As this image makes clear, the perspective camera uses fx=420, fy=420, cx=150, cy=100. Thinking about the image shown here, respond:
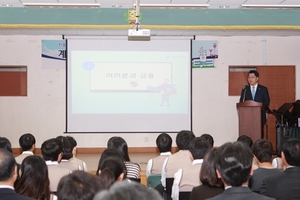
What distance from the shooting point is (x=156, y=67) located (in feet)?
30.6

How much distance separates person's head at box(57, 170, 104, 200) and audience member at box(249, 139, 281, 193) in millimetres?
1886

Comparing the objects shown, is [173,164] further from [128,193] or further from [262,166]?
[128,193]

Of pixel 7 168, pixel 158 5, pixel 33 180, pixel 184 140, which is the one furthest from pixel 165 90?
pixel 7 168

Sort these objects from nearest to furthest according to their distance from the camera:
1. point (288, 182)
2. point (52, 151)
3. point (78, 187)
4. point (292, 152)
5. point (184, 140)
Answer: point (78, 187)
point (288, 182)
point (292, 152)
point (52, 151)
point (184, 140)

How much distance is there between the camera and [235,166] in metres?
2.03

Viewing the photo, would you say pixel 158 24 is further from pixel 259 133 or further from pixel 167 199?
pixel 167 199

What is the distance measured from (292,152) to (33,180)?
66.9 inches

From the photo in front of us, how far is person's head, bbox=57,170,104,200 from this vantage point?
1.49m

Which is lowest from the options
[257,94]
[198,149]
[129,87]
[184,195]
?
[184,195]

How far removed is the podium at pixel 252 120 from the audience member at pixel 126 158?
10.2 feet

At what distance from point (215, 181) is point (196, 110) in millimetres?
6916

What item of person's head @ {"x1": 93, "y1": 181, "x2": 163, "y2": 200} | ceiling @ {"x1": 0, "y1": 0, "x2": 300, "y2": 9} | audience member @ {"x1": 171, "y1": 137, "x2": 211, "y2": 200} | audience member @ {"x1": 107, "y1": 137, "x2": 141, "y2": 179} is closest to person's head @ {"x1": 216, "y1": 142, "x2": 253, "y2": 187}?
person's head @ {"x1": 93, "y1": 181, "x2": 163, "y2": 200}

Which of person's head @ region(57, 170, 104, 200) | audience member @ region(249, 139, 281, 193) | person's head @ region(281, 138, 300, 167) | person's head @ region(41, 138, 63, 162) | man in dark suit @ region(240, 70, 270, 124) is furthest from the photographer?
man in dark suit @ region(240, 70, 270, 124)

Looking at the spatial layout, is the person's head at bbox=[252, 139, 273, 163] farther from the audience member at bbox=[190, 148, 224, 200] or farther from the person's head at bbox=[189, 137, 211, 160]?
Answer: the audience member at bbox=[190, 148, 224, 200]
